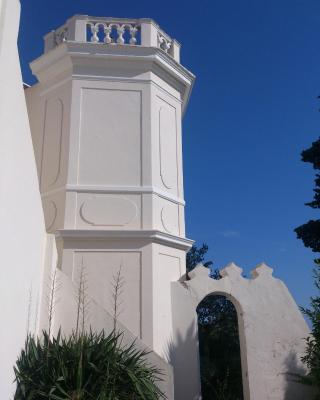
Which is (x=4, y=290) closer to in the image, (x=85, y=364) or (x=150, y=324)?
(x=85, y=364)

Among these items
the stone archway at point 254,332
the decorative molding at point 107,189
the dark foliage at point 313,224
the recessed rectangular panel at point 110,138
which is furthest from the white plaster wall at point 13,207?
the dark foliage at point 313,224

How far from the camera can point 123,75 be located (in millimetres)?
8867

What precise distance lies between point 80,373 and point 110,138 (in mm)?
4837

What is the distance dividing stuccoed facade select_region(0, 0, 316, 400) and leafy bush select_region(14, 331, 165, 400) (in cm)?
70

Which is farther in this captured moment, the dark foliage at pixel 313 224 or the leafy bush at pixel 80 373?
the dark foliage at pixel 313 224

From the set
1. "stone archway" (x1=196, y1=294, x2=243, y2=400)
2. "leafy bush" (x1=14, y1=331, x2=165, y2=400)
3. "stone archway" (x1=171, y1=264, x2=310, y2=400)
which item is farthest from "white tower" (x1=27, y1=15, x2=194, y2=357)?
"stone archway" (x1=196, y1=294, x2=243, y2=400)

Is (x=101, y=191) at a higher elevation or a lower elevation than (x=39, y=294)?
higher

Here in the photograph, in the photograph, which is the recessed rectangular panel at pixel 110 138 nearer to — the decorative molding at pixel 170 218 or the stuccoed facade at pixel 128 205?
the stuccoed facade at pixel 128 205

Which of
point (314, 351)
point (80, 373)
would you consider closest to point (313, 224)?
point (314, 351)

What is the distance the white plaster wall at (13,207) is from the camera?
312 cm

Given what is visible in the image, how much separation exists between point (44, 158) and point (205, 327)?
6.30 metres

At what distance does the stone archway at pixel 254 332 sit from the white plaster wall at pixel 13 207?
3.09 metres

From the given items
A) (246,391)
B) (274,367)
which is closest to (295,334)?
(274,367)

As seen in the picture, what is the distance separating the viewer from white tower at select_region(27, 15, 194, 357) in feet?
24.7
